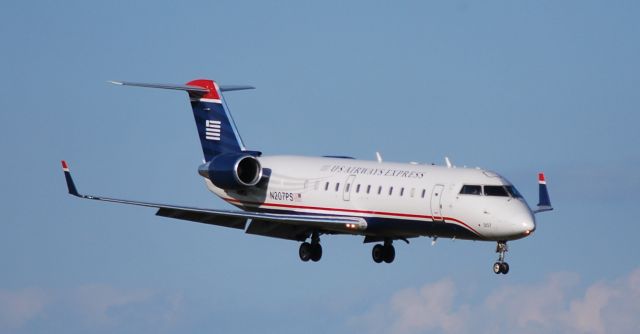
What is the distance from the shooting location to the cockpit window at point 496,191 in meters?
56.5

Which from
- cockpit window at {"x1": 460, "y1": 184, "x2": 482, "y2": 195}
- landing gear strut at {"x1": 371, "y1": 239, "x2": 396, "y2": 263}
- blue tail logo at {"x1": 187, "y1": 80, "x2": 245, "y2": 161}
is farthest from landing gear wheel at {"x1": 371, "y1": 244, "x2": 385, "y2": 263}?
blue tail logo at {"x1": 187, "y1": 80, "x2": 245, "y2": 161}

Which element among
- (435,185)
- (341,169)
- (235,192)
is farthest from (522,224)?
(235,192)

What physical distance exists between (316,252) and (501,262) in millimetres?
7923

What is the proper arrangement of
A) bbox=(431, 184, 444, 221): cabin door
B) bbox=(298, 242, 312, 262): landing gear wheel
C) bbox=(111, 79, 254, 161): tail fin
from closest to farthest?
1. bbox=(431, 184, 444, 221): cabin door
2. bbox=(298, 242, 312, 262): landing gear wheel
3. bbox=(111, 79, 254, 161): tail fin

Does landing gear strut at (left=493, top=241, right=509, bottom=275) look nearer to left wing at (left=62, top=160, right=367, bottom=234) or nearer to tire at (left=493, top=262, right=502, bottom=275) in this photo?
tire at (left=493, top=262, right=502, bottom=275)

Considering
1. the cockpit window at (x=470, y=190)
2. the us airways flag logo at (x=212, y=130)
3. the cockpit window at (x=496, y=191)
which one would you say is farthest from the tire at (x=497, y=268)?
the us airways flag logo at (x=212, y=130)

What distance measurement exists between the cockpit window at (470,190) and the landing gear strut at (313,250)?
6.82 metres

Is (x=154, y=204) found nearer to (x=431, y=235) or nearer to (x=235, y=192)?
(x=235, y=192)

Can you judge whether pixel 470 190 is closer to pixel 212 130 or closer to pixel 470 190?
pixel 470 190

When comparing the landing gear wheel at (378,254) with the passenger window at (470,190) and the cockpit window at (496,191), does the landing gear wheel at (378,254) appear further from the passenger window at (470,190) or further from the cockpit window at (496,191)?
the cockpit window at (496,191)

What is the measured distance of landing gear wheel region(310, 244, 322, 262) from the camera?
203 ft

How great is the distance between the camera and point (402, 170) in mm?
59375

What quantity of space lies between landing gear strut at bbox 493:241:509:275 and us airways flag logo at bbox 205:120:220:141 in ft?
43.6

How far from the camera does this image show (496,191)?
56594 mm
